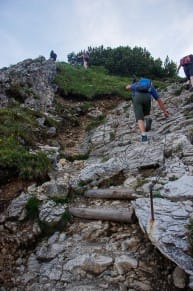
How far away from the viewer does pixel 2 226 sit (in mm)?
6762

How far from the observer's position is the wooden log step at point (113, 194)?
22.9 ft

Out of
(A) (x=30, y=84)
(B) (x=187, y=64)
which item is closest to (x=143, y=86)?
(B) (x=187, y=64)

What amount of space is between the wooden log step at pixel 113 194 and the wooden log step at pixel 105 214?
1.60 ft

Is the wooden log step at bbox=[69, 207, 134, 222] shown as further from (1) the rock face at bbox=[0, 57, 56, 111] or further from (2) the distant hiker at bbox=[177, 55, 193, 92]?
(2) the distant hiker at bbox=[177, 55, 193, 92]

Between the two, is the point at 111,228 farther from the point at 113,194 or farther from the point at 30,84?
the point at 30,84

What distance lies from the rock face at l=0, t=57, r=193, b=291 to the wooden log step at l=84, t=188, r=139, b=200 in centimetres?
2

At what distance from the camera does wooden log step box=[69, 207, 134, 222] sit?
6.16 meters

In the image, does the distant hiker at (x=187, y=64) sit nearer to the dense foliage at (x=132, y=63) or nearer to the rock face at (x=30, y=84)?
the rock face at (x=30, y=84)

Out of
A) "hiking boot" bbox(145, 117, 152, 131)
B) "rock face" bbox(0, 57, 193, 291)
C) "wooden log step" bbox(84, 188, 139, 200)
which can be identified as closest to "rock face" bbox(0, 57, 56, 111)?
"hiking boot" bbox(145, 117, 152, 131)

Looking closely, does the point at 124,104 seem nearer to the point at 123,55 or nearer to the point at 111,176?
the point at 111,176

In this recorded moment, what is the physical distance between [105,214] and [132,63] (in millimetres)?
25157

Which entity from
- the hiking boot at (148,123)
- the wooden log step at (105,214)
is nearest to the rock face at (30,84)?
the hiking boot at (148,123)

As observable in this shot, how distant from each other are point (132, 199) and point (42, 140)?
6330 mm

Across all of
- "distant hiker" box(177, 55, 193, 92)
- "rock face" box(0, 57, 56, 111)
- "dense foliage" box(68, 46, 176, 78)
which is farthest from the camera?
"dense foliage" box(68, 46, 176, 78)
